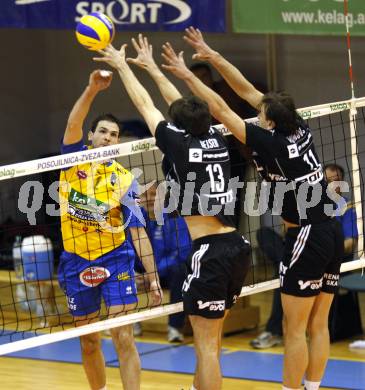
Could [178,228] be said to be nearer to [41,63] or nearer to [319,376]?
[319,376]

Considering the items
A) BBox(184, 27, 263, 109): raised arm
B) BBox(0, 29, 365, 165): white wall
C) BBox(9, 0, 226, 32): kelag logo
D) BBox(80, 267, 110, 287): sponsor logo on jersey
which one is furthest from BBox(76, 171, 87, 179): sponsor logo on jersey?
BBox(0, 29, 365, 165): white wall

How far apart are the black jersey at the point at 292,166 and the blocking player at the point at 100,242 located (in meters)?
1.03

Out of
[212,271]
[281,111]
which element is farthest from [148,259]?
[281,111]

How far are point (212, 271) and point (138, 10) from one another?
11.6 feet

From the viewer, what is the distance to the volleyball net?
23.3ft

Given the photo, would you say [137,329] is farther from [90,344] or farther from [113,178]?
[113,178]

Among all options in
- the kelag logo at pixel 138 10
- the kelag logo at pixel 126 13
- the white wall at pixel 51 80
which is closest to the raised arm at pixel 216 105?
the kelag logo at pixel 126 13

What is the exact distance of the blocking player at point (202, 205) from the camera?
21.0 ft

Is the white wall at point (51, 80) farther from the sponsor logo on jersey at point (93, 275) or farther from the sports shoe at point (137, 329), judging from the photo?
the sponsor logo on jersey at point (93, 275)

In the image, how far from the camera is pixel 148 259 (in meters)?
7.33

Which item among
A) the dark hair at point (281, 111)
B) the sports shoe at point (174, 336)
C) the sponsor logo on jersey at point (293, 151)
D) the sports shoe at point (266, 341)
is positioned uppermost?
the dark hair at point (281, 111)

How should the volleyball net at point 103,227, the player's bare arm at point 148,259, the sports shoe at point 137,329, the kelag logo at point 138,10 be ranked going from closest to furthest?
1. the volleyball net at point 103,227
2. the player's bare arm at point 148,259
3. the kelag logo at point 138,10
4. the sports shoe at point 137,329

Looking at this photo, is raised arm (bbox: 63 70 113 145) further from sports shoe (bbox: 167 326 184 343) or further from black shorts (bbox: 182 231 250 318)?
sports shoe (bbox: 167 326 184 343)

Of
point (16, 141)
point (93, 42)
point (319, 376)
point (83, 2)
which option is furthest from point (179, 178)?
point (16, 141)
